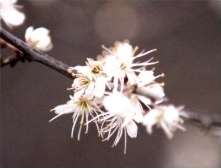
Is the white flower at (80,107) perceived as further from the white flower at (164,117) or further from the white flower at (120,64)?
the white flower at (164,117)

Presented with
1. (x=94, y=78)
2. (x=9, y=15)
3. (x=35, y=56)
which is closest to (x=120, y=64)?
(x=94, y=78)

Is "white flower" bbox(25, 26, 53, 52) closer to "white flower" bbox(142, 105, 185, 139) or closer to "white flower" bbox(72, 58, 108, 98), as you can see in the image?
"white flower" bbox(72, 58, 108, 98)

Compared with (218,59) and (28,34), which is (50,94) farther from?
(28,34)

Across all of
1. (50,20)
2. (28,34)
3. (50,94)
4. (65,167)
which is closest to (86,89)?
(28,34)

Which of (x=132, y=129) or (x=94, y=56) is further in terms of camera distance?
(x=94, y=56)

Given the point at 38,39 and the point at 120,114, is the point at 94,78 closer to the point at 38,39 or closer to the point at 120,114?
the point at 120,114

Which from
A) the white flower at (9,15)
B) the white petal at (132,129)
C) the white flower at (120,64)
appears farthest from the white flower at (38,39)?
the white petal at (132,129)

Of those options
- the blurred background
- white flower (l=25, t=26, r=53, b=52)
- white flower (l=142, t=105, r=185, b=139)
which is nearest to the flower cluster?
white flower (l=25, t=26, r=53, b=52)
